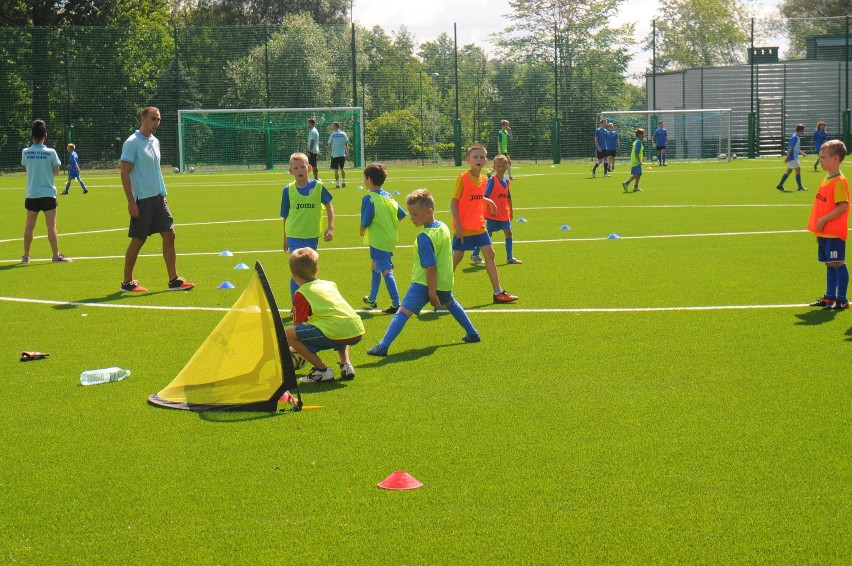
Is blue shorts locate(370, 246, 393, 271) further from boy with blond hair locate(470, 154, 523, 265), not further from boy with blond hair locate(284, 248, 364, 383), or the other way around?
boy with blond hair locate(470, 154, 523, 265)

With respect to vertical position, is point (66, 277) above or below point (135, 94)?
below

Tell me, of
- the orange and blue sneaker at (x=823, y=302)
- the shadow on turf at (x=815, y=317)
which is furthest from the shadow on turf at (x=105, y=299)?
the orange and blue sneaker at (x=823, y=302)

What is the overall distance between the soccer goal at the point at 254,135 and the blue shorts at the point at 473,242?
112 ft

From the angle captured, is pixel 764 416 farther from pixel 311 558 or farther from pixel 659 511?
pixel 311 558

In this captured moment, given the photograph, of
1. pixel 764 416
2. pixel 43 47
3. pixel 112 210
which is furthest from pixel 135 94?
pixel 764 416

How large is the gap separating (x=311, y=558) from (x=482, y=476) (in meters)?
1.29

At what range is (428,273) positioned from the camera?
8.77 m

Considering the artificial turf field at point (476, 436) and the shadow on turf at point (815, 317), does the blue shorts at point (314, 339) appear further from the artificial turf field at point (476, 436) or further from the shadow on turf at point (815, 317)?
the shadow on turf at point (815, 317)

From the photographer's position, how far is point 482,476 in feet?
18.2

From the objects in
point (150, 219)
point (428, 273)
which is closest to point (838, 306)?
point (428, 273)

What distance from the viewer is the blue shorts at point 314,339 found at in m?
7.57

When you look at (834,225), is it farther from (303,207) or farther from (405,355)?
(303,207)

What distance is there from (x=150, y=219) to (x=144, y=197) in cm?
29

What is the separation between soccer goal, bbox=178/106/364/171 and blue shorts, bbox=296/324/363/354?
38591 mm
